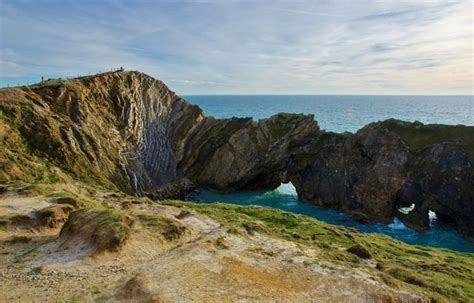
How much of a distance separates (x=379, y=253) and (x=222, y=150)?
43.9 m

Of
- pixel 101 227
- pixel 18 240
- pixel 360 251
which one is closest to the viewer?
pixel 101 227

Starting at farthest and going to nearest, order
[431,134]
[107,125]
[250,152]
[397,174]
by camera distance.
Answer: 1. [250,152]
2. [107,125]
3. [431,134]
4. [397,174]

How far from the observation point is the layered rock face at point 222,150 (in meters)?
51.3

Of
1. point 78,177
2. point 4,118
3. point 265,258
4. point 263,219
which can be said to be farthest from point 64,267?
point 4,118

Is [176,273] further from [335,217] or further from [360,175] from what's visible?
[360,175]

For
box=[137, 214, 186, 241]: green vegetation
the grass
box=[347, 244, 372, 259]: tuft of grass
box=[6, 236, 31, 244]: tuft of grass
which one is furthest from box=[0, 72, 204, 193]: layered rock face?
box=[347, 244, 372, 259]: tuft of grass

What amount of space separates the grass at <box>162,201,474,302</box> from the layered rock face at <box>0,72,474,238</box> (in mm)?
18158

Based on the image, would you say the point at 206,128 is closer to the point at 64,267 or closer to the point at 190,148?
the point at 190,148

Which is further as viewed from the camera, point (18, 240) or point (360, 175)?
point (360, 175)

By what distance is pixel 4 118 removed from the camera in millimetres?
48938

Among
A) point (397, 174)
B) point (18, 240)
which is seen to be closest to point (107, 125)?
point (18, 240)

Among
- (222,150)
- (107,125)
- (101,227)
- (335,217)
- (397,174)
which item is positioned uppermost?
(107,125)

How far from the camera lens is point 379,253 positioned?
31.2m

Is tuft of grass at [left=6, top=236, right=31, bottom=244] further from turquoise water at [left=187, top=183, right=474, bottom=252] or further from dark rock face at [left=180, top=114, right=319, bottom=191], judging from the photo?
dark rock face at [left=180, top=114, right=319, bottom=191]
